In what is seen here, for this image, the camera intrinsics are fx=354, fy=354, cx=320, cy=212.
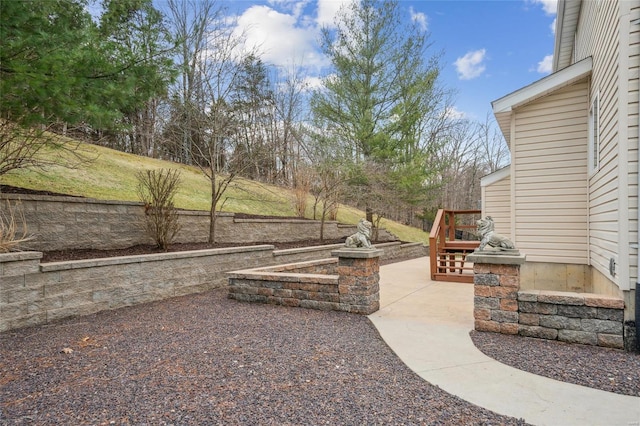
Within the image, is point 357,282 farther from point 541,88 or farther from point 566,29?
point 566,29

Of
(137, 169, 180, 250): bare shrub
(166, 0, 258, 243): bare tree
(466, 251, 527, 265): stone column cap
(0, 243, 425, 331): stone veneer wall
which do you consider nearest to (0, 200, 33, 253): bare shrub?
(0, 243, 425, 331): stone veneer wall

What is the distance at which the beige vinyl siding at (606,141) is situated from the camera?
3.56 m

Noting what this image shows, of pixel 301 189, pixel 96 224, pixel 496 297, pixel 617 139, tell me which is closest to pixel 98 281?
pixel 96 224

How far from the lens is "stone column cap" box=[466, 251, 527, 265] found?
11.8 feet

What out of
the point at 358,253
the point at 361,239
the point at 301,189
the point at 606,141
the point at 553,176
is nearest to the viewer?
the point at 606,141

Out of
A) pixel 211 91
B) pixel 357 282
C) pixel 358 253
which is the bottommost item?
pixel 357 282

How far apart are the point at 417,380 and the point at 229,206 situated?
8.57m

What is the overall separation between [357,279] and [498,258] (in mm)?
1630

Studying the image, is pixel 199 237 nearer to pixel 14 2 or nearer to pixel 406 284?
pixel 406 284

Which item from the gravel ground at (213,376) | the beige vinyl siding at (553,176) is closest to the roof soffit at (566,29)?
the beige vinyl siding at (553,176)

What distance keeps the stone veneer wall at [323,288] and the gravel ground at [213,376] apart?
1.39 feet

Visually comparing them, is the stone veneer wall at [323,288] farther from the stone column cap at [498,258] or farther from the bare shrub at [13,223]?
the bare shrub at [13,223]

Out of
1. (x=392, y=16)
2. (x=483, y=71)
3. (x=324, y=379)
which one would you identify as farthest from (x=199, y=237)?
(x=483, y=71)

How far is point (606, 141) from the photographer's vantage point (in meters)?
4.07
